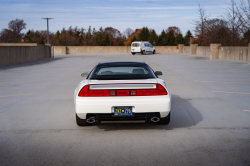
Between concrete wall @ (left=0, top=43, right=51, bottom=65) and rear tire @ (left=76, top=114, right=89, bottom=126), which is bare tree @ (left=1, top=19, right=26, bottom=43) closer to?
concrete wall @ (left=0, top=43, right=51, bottom=65)

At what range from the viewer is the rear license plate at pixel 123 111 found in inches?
208

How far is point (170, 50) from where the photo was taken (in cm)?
7175

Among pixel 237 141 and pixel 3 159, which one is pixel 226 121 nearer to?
pixel 237 141

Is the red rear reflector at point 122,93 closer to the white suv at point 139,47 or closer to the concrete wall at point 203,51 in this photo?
the concrete wall at point 203,51

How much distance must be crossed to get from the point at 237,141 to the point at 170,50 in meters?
67.8

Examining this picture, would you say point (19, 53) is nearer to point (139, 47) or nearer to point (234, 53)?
point (234, 53)

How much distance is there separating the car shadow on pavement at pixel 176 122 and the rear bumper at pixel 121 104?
0.74 metres

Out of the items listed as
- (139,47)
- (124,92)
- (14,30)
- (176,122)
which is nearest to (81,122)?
(124,92)

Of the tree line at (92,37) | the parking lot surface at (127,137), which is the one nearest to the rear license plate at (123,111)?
the parking lot surface at (127,137)

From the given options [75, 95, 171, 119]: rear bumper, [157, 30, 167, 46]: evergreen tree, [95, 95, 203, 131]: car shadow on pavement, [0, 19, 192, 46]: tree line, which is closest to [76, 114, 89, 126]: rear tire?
[95, 95, 203, 131]: car shadow on pavement

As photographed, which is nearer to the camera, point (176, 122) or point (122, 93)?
point (122, 93)

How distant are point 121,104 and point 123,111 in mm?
136

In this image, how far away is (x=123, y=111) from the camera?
530cm

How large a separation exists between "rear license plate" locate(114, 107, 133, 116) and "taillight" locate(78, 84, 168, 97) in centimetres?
24
